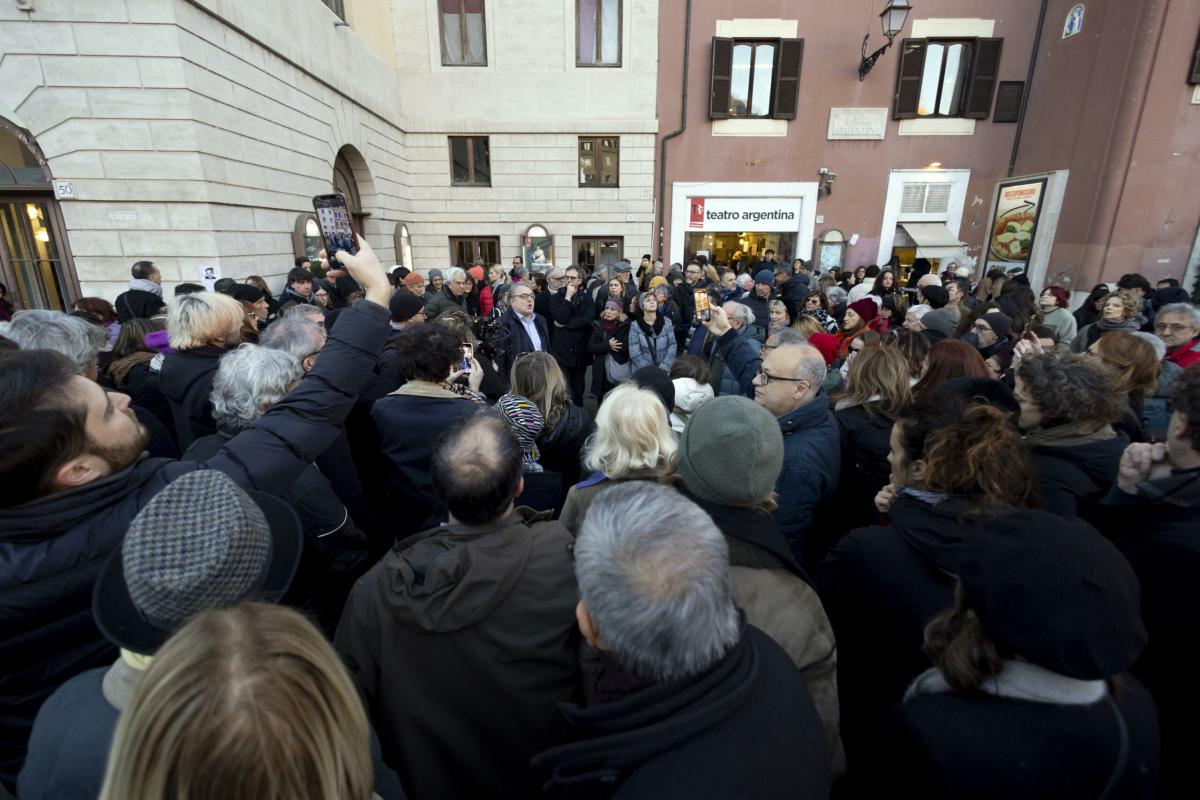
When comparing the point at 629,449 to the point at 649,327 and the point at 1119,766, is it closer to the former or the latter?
the point at 1119,766

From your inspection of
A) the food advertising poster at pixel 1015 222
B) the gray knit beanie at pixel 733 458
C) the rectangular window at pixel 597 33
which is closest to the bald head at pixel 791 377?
the gray knit beanie at pixel 733 458

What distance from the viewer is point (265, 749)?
0.66 m

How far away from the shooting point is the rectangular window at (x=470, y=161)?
45.5ft

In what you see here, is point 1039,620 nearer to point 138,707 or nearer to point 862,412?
point 138,707

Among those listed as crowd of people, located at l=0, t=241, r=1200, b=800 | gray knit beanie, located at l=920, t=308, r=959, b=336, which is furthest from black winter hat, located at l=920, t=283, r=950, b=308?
crowd of people, located at l=0, t=241, r=1200, b=800

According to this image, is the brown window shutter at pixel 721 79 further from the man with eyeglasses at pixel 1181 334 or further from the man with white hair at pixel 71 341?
the man with white hair at pixel 71 341

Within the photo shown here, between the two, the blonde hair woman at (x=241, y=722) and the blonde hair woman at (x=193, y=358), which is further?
the blonde hair woman at (x=193, y=358)

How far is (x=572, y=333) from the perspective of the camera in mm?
6422

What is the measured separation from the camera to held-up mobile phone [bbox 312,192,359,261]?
2.04 metres

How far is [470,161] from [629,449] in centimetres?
1404

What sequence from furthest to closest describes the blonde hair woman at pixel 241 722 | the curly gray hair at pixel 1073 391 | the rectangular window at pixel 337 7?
the rectangular window at pixel 337 7 → the curly gray hair at pixel 1073 391 → the blonde hair woman at pixel 241 722

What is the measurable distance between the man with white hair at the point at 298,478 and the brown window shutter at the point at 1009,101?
17.7 metres

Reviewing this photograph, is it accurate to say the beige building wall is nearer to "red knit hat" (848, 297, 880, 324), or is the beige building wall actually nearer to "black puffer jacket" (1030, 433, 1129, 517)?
"red knit hat" (848, 297, 880, 324)

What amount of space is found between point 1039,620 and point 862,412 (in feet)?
6.08
